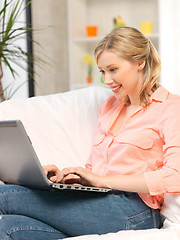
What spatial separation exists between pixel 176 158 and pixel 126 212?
238mm

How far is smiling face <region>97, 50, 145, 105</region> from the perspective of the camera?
4.55ft

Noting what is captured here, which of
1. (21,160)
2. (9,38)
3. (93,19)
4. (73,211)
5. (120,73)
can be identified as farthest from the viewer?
(93,19)

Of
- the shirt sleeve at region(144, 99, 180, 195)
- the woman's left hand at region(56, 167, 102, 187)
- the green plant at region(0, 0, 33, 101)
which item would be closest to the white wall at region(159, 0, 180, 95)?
the green plant at region(0, 0, 33, 101)

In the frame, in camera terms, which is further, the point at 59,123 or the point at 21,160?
the point at 59,123

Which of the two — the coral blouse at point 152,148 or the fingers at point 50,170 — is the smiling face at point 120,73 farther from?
the fingers at point 50,170

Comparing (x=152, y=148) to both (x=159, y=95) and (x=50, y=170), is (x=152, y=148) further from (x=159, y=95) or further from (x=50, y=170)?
(x=50, y=170)

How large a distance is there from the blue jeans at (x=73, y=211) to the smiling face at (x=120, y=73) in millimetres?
372

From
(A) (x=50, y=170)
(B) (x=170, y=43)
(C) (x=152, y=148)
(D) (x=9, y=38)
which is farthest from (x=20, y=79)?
(C) (x=152, y=148)

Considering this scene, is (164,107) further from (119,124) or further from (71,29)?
(71,29)

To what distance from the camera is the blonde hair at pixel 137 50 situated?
4.54 ft

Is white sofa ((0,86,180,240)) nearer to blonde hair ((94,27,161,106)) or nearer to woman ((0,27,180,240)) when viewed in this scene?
woman ((0,27,180,240))

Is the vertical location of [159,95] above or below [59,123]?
above

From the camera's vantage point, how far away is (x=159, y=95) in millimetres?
1394

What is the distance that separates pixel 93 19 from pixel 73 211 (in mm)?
2832
